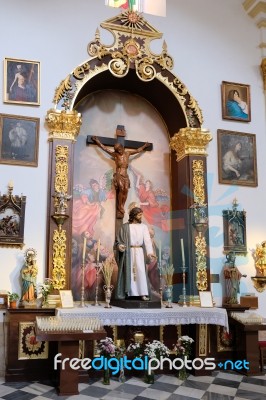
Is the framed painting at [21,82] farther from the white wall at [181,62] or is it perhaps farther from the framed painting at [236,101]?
the framed painting at [236,101]

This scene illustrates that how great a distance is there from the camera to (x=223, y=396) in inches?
241

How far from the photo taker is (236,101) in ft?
29.5

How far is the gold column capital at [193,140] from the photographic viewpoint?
331 inches

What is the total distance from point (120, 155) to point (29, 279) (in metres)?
2.89

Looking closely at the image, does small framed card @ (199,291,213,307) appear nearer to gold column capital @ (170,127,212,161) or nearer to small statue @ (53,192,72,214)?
gold column capital @ (170,127,212,161)

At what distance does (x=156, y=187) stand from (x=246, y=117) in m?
2.27

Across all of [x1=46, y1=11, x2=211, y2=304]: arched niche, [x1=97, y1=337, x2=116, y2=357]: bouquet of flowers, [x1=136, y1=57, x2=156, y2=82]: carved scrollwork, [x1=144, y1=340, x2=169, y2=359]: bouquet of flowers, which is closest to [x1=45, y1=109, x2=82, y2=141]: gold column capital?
[x1=46, y1=11, x2=211, y2=304]: arched niche

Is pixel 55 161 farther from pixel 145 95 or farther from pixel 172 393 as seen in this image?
pixel 172 393

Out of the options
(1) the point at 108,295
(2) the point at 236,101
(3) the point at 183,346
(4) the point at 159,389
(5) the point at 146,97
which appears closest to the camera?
(4) the point at 159,389

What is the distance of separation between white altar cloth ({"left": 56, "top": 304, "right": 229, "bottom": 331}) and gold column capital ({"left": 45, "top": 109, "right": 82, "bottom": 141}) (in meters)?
2.87

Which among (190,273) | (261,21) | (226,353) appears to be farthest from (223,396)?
(261,21)

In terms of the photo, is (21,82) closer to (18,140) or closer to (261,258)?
(18,140)

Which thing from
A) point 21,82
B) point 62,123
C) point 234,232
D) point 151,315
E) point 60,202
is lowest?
point 151,315

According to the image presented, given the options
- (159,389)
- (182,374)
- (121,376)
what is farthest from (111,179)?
(159,389)
